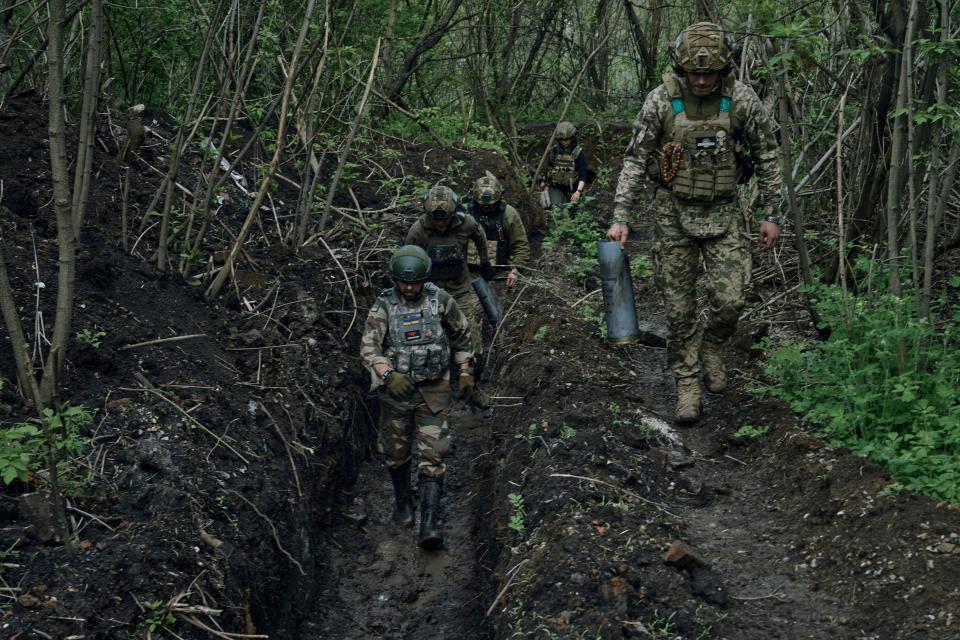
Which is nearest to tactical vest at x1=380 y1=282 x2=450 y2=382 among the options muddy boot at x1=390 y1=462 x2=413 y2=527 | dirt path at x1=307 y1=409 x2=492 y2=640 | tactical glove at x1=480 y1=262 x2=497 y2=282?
muddy boot at x1=390 y1=462 x2=413 y2=527

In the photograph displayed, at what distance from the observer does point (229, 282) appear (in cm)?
802

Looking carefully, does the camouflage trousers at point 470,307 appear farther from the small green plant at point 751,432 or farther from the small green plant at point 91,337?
the small green plant at point 91,337

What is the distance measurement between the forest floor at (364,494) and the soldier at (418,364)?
0.47 meters

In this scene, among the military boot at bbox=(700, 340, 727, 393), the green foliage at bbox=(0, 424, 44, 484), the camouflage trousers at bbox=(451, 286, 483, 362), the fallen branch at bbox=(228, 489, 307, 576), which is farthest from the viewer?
the camouflage trousers at bbox=(451, 286, 483, 362)

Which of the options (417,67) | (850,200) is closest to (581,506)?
(850,200)

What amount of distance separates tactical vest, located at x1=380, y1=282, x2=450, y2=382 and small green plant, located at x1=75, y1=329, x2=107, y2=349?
6.26 feet

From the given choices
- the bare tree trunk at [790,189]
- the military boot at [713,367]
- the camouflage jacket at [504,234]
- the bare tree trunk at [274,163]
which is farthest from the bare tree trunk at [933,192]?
the bare tree trunk at [274,163]

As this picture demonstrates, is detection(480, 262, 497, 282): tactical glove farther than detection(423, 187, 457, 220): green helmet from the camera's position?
Yes

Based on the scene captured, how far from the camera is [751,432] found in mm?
6363

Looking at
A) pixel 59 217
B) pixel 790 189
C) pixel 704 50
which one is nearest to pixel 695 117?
pixel 704 50

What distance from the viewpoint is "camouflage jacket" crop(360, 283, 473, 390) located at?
22.6ft

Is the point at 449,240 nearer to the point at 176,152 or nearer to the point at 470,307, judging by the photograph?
the point at 470,307

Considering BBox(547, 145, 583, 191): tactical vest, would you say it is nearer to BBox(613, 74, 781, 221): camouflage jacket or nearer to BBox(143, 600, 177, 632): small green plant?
BBox(613, 74, 781, 221): camouflage jacket

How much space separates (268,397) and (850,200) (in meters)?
4.71
